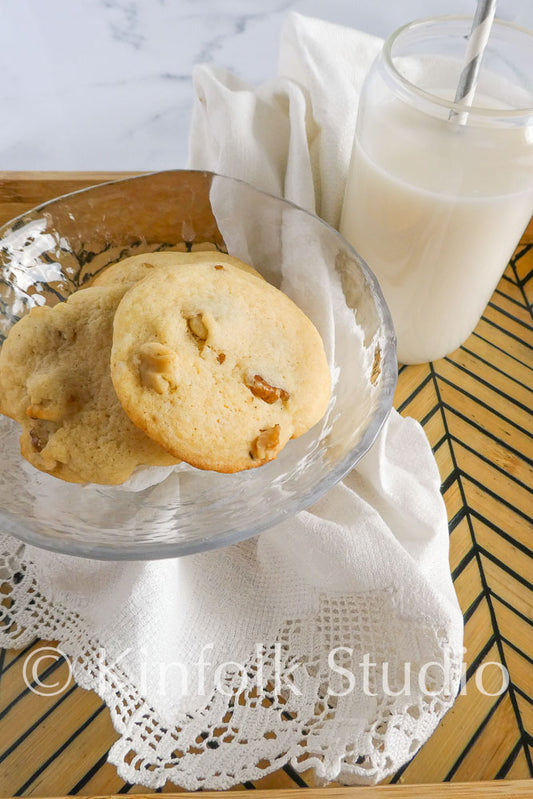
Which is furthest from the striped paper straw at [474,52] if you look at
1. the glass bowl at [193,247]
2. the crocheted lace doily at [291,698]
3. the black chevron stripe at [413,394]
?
the crocheted lace doily at [291,698]

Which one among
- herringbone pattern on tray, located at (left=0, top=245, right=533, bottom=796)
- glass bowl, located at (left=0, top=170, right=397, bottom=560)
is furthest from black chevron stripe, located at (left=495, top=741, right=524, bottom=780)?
glass bowl, located at (left=0, top=170, right=397, bottom=560)

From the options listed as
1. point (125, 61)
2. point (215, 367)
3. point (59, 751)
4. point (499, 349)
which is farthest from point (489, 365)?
point (125, 61)

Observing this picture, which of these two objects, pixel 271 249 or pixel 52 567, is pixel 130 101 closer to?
pixel 271 249

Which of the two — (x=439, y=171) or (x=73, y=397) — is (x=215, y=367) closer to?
(x=73, y=397)

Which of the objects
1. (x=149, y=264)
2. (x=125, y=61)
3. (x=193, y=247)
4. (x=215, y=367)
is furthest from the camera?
(x=125, y=61)

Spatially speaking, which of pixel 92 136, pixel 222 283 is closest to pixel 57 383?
pixel 222 283

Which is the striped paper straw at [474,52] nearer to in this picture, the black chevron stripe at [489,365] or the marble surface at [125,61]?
the black chevron stripe at [489,365]

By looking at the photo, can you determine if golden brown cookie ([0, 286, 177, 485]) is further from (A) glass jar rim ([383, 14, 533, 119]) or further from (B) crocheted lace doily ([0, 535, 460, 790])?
(A) glass jar rim ([383, 14, 533, 119])
